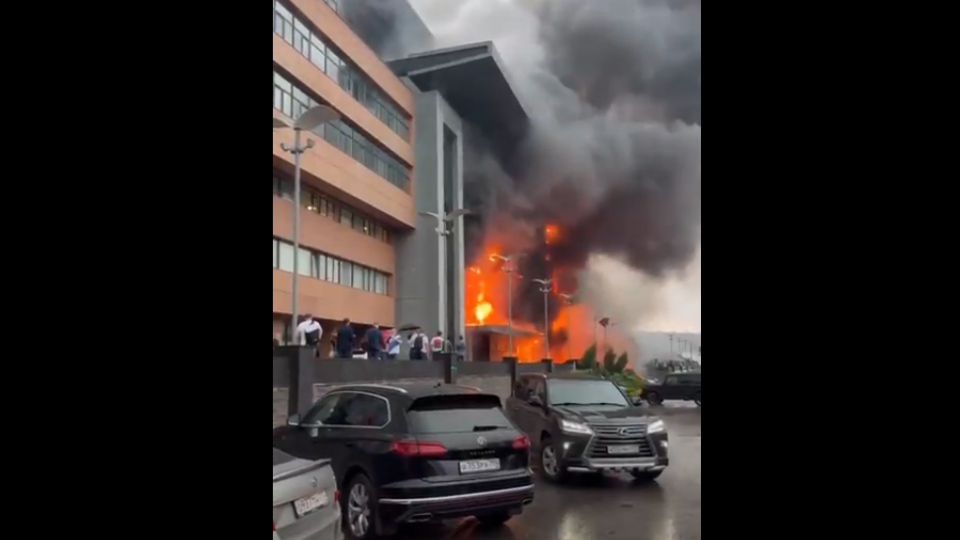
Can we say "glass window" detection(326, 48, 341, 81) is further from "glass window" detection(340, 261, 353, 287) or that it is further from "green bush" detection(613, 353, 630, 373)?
"green bush" detection(613, 353, 630, 373)

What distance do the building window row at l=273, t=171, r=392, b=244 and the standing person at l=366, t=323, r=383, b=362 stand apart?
0.78 metres

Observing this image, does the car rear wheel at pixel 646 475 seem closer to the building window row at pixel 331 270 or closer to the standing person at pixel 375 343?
the standing person at pixel 375 343

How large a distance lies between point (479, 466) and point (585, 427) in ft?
3.50

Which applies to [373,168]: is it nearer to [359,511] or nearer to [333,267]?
Result: [333,267]

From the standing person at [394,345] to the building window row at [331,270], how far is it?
374 mm

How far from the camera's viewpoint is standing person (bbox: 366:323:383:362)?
3.84 m

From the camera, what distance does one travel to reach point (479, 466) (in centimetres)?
318

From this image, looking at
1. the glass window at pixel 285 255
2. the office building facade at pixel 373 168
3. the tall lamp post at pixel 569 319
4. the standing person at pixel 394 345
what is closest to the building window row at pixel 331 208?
the office building facade at pixel 373 168

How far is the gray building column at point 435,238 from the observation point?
434cm
